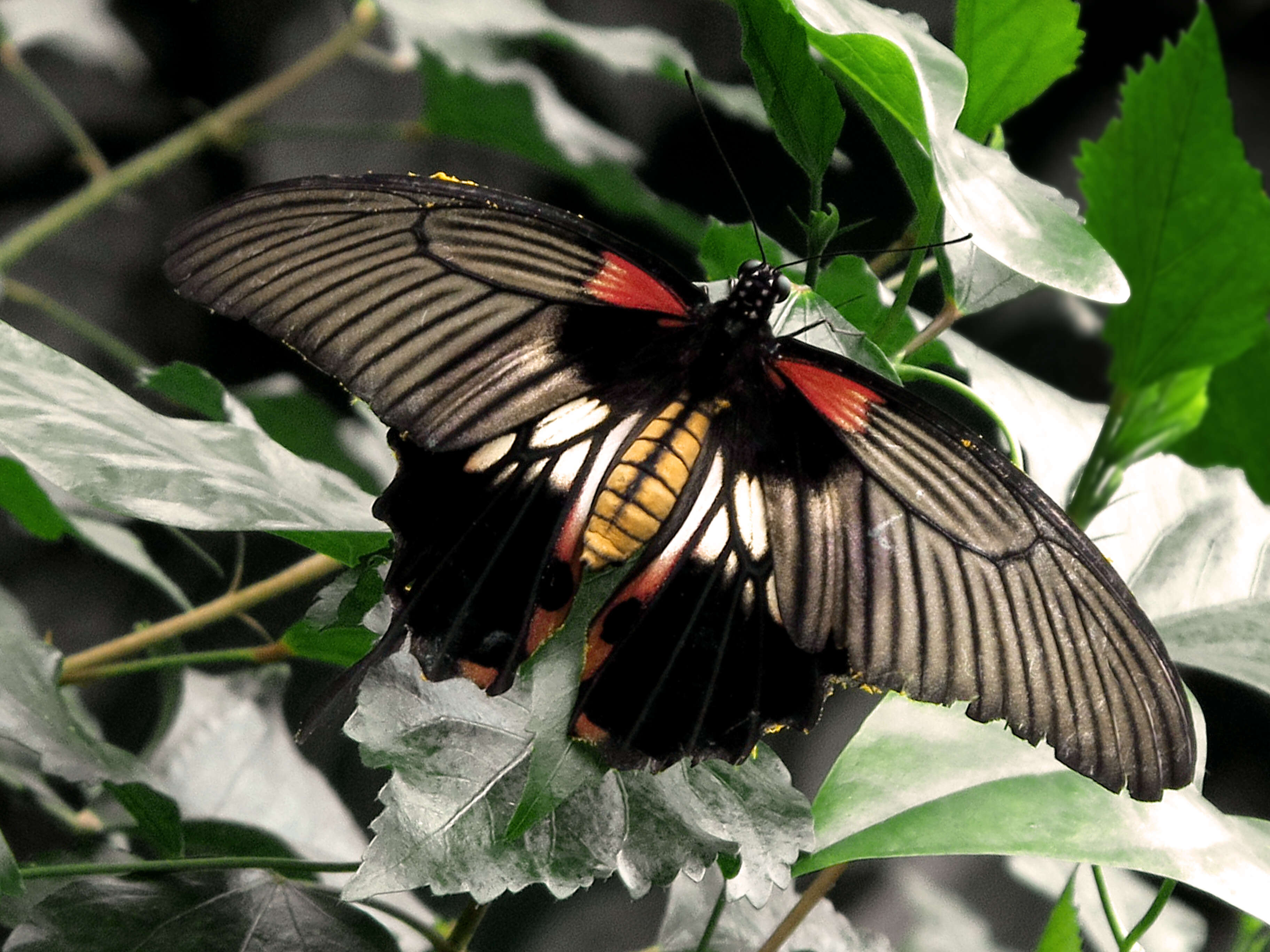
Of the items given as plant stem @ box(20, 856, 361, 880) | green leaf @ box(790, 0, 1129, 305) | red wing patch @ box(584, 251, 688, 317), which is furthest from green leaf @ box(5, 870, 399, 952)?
green leaf @ box(790, 0, 1129, 305)

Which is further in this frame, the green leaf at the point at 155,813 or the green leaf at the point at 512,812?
the green leaf at the point at 155,813

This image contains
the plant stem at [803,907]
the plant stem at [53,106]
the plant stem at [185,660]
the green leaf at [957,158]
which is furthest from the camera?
the plant stem at [53,106]

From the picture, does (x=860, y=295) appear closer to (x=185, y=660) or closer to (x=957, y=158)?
(x=957, y=158)

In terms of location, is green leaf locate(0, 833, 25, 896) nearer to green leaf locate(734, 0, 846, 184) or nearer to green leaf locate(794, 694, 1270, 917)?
green leaf locate(794, 694, 1270, 917)

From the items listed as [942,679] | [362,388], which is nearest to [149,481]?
[362,388]

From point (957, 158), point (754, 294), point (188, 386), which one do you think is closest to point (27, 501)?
point (188, 386)

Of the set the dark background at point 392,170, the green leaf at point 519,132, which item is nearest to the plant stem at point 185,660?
the green leaf at point 519,132

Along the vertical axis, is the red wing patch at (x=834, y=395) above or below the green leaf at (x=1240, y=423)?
above

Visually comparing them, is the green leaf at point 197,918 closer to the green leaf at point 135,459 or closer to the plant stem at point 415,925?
the plant stem at point 415,925
